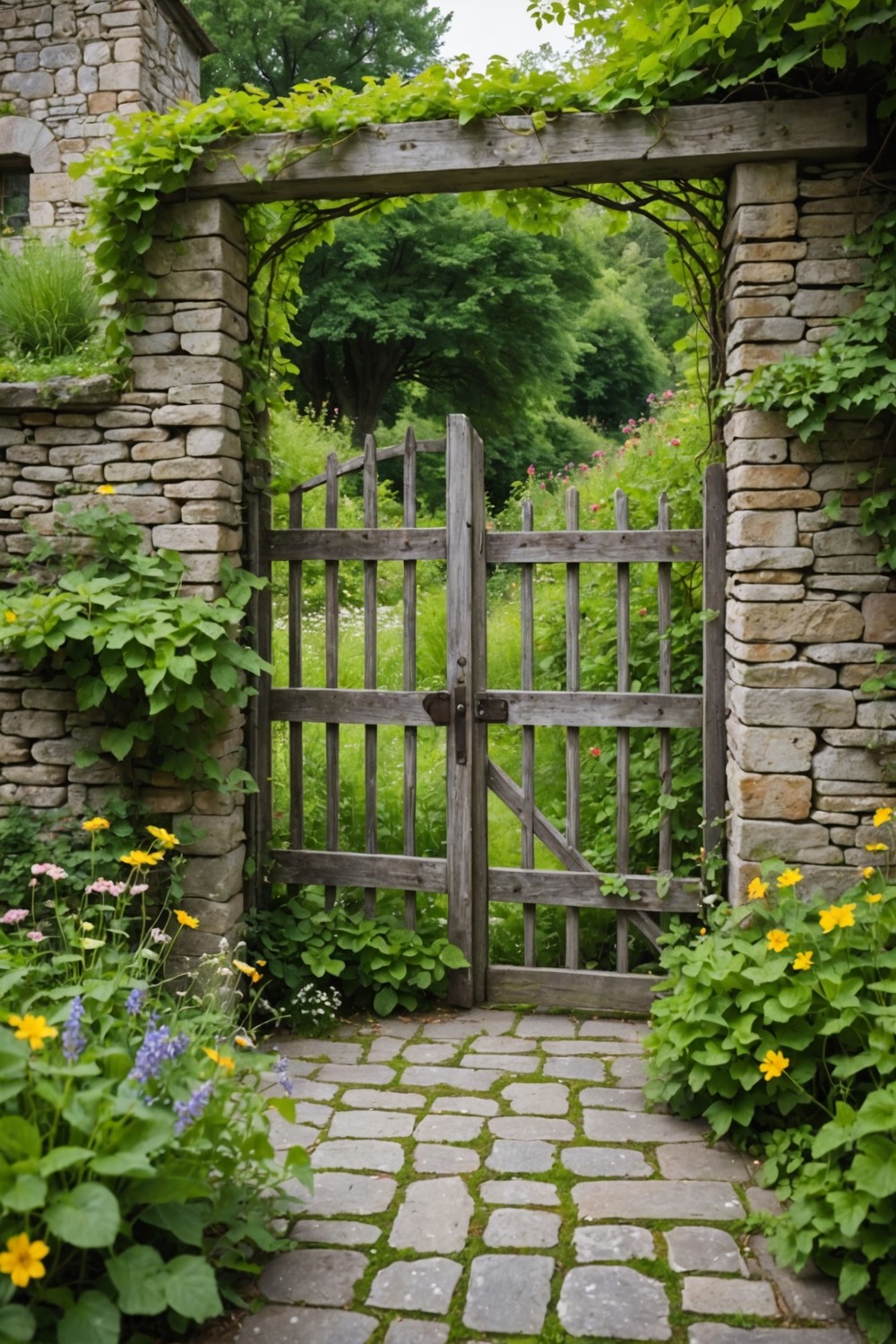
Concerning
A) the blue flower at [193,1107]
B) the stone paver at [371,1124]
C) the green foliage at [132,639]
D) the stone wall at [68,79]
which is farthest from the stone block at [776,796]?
the stone wall at [68,79]

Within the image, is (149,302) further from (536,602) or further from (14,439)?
(536,602)

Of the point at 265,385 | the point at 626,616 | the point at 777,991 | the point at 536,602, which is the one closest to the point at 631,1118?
the point at 777,991

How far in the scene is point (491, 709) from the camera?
15.5 ft

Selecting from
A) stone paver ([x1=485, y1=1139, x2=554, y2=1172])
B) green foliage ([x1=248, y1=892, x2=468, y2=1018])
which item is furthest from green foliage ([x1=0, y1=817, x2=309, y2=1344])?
green foliage ([x1=248, y1=892, x2=468, y2=1018])

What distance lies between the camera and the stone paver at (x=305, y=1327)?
249cm

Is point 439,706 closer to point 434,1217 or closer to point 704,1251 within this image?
point 434,1217

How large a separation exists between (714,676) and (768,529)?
0.69 m

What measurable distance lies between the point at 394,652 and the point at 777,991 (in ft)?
18.2

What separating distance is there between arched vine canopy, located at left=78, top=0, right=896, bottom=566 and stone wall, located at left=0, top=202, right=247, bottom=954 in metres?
0.18

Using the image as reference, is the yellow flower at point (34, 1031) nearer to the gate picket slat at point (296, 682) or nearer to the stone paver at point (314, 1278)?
the stone paver at point (314, 1278)

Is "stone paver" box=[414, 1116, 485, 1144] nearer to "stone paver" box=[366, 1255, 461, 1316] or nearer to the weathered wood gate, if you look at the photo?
"stone paver" box=[366, 1255, 461, 1316]

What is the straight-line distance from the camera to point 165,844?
3.93 m

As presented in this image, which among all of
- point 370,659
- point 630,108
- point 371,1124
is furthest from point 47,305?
point 371,1124

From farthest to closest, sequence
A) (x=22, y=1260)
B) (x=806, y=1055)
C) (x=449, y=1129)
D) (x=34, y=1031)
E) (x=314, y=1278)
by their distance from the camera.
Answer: (x=449, y=1129) → (x=806, y=1055) → (x=314, y=1278) → (x=34, y=1031) → (x=22, y=1260)
